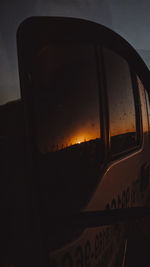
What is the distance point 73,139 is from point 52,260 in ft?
2.05

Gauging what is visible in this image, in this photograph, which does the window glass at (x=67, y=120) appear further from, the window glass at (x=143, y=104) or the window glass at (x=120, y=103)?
the window glass at (x=143, y=104)

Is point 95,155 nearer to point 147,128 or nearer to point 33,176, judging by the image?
point 33,176

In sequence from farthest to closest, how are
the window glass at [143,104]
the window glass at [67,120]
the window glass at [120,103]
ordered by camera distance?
the window glass at [143,104], the window glass at [120,103], the window glass at [67,120]

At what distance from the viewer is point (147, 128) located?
3105 mm

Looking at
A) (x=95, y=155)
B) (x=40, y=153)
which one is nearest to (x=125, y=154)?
(x=95, y=155)

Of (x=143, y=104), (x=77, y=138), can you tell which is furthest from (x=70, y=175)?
(x=143, y=104)

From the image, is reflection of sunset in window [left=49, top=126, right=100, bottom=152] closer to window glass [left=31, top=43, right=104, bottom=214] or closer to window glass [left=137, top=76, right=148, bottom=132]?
window glass [left=31, top=43, right=104, bottom=214]

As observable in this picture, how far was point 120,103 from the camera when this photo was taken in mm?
2146

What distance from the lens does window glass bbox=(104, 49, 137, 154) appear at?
192cm

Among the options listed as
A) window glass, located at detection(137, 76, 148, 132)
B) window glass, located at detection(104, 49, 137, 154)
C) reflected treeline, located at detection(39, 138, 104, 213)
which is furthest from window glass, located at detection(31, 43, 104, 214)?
window glass, located at detection(137, 76, 148, 132)

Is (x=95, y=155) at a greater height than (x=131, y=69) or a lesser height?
lesser

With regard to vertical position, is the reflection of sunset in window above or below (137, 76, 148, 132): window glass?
below

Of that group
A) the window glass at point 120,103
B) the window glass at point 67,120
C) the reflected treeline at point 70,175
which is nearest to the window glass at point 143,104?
the window glass at point 120,103

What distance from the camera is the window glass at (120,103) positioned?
1.92 metres
